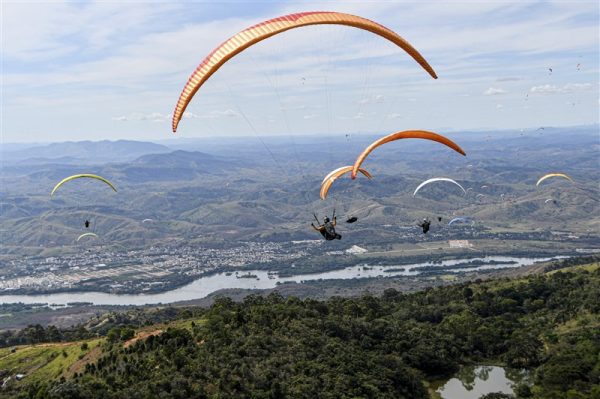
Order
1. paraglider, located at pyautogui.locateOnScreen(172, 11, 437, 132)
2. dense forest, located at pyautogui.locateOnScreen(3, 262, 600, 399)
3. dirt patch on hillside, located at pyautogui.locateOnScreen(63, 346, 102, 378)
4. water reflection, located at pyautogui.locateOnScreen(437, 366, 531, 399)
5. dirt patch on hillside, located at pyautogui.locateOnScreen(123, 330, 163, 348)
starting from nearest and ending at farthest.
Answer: paraglider, located at pyautogui.locateOnScreen(172, 11, 437, 132) < dense forest, located at pyautogui.locateOnScreen(3, 262, 600, 399) < dirt patch on hillside, located at pyautogui.locateOnScreen(123, 330, 163, 348) < dirt patch on hillside, located at pyautogui.locateOnScreen(63, 346, 102, 378) < water reflection, located at pyautogui.locateOnScreen(437, 366, 531, 399)

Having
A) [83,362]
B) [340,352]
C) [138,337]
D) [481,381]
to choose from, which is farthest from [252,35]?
[481,381]

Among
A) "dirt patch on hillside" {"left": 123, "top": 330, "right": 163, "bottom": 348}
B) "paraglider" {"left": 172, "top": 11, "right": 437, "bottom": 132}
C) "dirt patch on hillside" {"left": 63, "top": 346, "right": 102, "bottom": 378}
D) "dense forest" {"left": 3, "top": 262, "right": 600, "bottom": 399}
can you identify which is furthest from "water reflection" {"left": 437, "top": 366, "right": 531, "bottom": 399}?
"paraglider" {"left": 172, "top": 11, "right": 437, "bottom": 132}

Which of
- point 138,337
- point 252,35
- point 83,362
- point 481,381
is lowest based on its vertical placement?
point 481,381

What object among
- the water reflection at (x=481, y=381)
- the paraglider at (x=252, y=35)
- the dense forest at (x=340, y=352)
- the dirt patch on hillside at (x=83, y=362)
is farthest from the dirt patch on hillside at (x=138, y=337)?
the paraglider at (x=252, y=35)

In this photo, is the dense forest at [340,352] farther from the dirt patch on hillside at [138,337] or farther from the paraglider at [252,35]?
the paraglider at [252,35]

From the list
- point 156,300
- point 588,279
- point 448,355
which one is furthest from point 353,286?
point 448,355

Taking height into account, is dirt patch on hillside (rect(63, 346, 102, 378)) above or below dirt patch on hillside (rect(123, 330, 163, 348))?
below

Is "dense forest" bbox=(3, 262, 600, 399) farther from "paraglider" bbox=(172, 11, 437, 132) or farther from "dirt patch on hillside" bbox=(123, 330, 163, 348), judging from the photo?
"paraglider" bbox=(172, 11, 437, 132)

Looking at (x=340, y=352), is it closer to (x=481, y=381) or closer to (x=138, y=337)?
(x=481, y=381)
